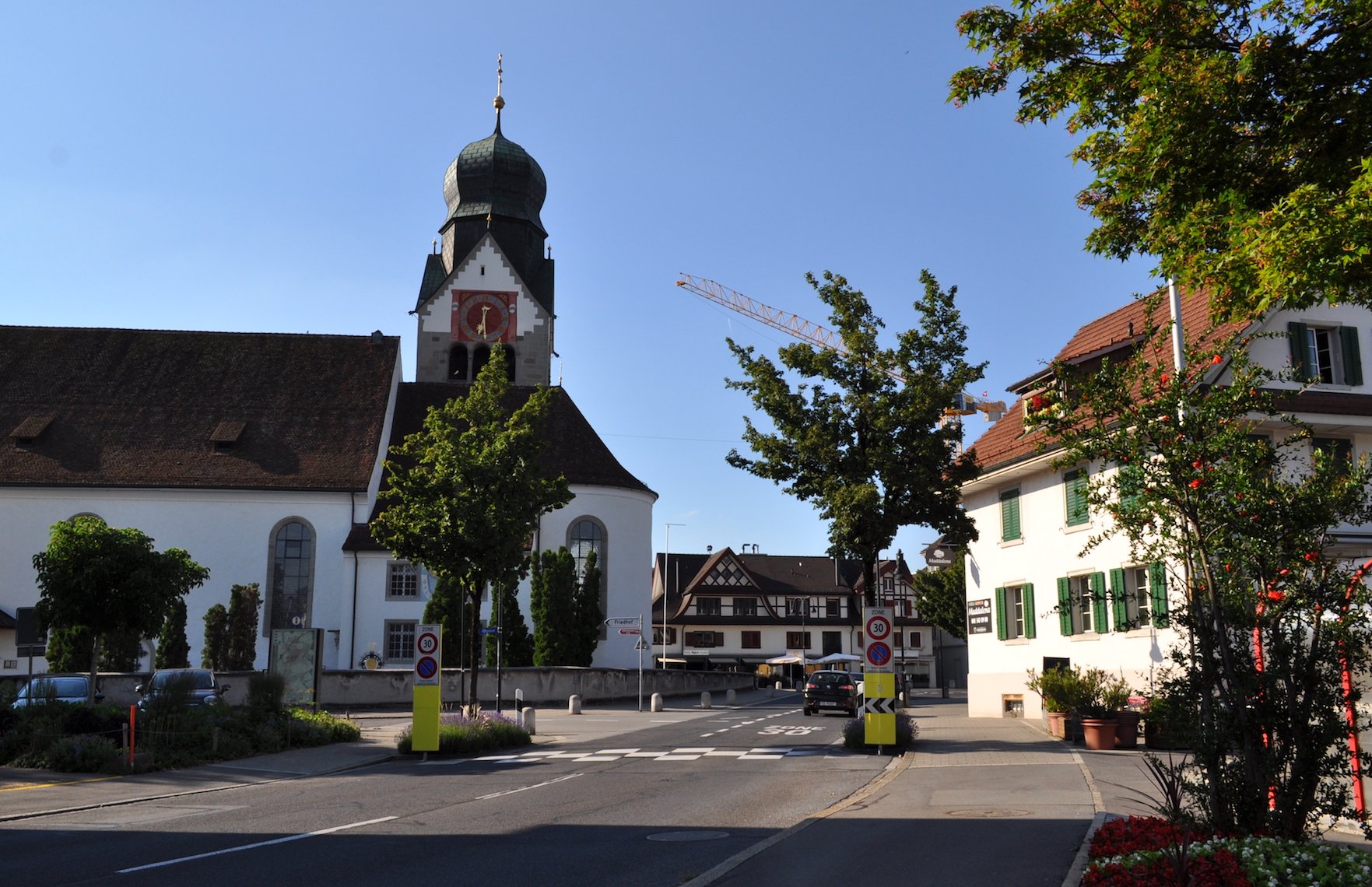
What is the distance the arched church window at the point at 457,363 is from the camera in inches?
2469

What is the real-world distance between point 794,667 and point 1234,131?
75.4 meters

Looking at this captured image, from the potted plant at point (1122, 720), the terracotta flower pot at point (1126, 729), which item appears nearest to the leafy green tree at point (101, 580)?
the potted plant at point (1122, 720)

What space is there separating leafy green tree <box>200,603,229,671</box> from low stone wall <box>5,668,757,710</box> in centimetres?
900

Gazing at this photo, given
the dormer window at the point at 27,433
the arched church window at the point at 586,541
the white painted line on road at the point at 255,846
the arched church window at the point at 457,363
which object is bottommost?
the white painted line on road at the point at 255,846

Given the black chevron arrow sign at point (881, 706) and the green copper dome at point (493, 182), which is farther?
the green copper dome at point (493, 182)

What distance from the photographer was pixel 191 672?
27641mm

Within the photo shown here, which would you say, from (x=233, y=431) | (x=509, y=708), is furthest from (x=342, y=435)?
(x=509, y=708)

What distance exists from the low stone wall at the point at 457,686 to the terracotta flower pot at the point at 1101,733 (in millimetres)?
18829

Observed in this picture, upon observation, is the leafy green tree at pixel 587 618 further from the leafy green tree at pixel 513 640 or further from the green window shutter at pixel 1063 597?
the green window shutter at pixel 1063 597

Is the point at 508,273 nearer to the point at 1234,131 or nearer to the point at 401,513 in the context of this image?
the point at 401,513

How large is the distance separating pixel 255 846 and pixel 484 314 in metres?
54.3

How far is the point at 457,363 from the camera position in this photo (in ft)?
207

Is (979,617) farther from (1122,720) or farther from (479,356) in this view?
(479,356)

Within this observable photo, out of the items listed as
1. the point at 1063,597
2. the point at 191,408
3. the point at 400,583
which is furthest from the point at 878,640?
the point at 191,408
